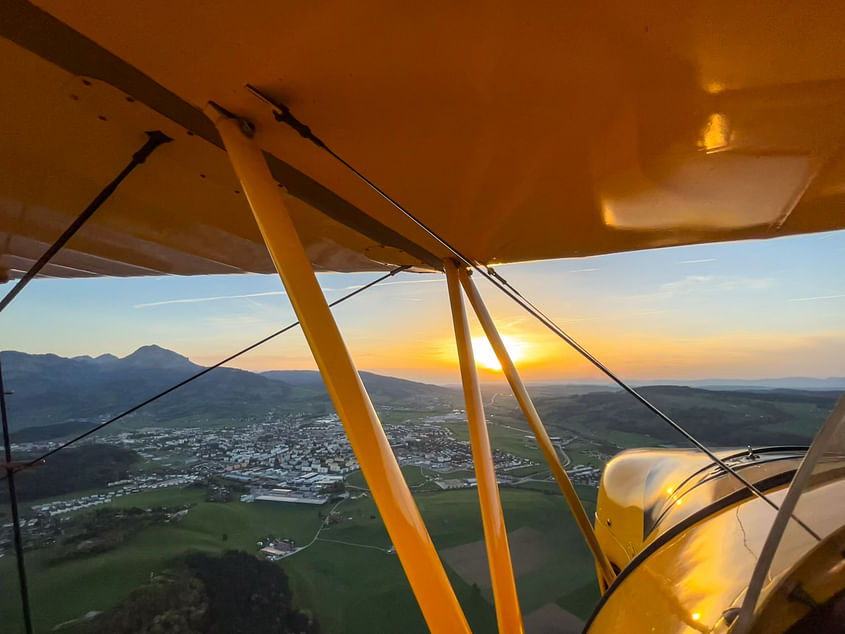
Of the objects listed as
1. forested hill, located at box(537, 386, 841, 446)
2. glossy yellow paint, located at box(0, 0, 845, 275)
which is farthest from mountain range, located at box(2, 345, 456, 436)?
glossy yellow paint, located at box(0, 0, 845, 275)

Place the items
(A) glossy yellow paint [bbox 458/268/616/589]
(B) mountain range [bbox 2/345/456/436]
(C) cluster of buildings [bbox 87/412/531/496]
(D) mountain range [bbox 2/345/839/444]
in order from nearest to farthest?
(A) glossy yellow paint [bbox 458/268/616/589], (D) mountain range [bbox 2/345/839/444], (B) mountain range [bbox 2/345/456/436], (C) cluster of buildings [bbox 87/412/531/496]

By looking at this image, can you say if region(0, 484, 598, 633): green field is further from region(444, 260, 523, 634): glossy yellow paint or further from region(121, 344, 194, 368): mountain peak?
region(444, 260, 523, 634): glossy yellow paint

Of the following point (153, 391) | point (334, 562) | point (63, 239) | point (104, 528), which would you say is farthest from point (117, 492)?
point (63, 239)

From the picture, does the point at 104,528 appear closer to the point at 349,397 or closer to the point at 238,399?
the point at 238,399

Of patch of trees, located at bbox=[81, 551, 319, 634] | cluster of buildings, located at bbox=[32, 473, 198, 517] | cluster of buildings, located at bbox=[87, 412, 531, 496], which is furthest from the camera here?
cluster of buildings, located at bbox=[87, 412, 531, 496]

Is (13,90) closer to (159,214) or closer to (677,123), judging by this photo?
(159,214)

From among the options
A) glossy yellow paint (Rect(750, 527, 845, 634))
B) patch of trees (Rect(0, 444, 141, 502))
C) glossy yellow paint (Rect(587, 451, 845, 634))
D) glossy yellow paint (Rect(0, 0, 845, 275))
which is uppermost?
glossy yellow paint (Rect(0, 0, 845, 275))

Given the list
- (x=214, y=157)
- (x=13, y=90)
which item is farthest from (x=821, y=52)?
(x=13, y=90)
